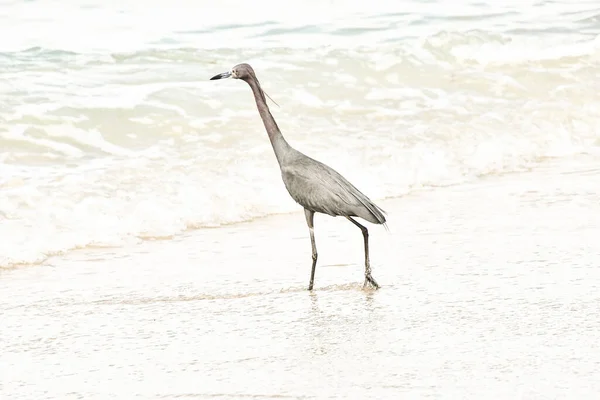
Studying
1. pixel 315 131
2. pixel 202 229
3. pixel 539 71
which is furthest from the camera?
pixel 539 71

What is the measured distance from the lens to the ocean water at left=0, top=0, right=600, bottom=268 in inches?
358

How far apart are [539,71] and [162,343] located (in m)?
11.4

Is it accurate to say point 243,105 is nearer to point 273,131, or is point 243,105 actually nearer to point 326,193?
point 273,131

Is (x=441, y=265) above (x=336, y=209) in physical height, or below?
below

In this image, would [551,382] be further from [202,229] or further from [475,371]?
[202,229]

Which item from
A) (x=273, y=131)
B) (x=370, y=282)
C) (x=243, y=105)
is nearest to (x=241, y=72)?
(x=273, y=131)

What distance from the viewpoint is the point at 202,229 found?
8.61m

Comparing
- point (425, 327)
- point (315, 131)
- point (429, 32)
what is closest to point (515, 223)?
point (425, 327)

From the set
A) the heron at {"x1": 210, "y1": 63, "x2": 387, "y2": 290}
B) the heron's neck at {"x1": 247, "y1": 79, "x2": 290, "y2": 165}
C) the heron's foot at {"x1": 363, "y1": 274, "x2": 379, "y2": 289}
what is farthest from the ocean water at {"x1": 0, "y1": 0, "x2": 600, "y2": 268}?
the heron's foot at {"x1": 363, "y1": 274, "x2": 379, "y2": 289}

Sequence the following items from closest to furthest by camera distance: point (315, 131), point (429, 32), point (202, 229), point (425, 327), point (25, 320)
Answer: point (425, 327) < point (25, 320) < point (202, 229) < point (315, 131) < point (429, 32)

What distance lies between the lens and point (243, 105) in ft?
44.2

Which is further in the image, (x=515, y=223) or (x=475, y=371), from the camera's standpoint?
(x=515, y=223)

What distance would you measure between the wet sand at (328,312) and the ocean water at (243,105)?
76cm

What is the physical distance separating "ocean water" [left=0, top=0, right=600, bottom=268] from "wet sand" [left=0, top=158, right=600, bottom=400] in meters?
0.76
